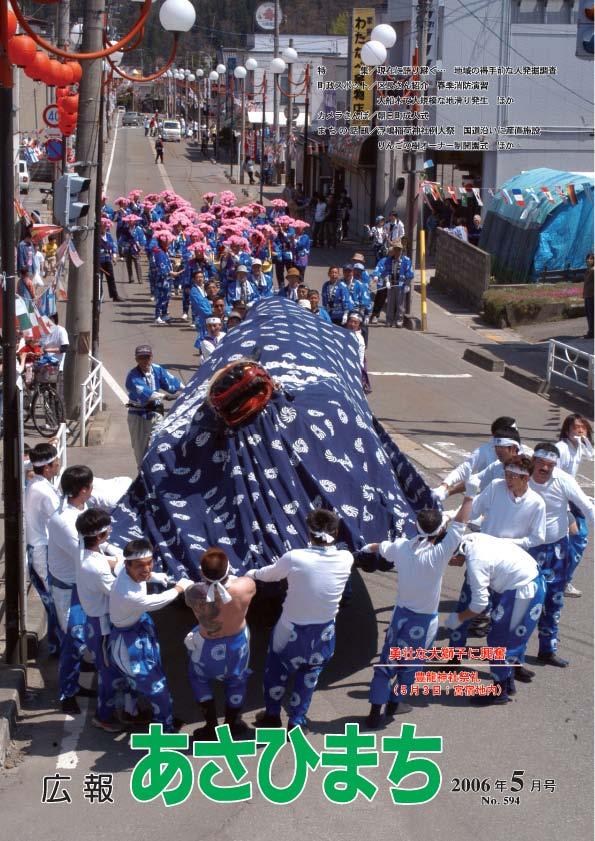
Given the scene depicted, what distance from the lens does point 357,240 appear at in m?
40.7

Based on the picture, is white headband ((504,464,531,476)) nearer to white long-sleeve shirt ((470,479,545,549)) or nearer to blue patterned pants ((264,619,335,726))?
white long-sleeve shirt ((470,479,545,549))

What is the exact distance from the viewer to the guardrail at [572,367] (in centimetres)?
1856

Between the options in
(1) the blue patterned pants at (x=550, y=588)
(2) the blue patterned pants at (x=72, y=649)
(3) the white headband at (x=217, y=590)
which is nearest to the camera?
(3) the white headband at (x=217, y=590)

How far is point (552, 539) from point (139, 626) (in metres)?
3.32

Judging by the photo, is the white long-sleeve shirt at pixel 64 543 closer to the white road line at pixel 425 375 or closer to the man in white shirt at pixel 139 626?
the man in white shirt at pixel 139 626

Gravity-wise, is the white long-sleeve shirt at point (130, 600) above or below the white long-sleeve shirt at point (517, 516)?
below

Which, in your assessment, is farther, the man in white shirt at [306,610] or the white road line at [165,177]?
the white road line at [165,177]

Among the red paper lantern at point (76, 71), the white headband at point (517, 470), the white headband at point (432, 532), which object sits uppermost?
the red paper lantern at point (76, 71)

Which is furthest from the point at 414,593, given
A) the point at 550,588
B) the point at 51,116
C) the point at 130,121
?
the point at 130,121

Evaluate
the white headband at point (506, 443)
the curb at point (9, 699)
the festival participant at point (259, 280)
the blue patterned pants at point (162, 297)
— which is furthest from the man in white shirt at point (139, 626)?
the blue patterned pants at point (162, 297)

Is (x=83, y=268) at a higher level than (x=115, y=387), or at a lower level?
higher

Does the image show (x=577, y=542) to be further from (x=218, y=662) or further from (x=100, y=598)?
(x=100, y=598)

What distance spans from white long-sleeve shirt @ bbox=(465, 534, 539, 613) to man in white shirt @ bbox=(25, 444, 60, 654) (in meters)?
3.08

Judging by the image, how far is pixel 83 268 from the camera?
15.8 meters
